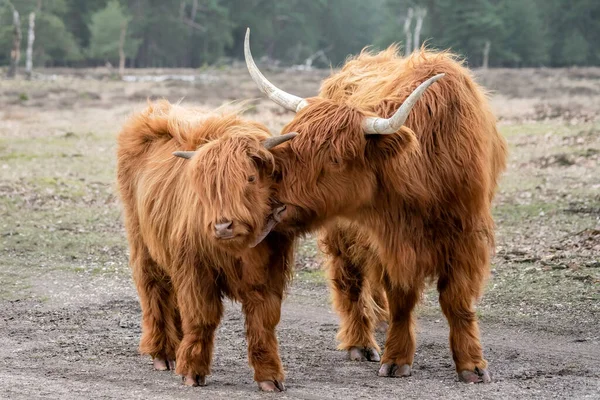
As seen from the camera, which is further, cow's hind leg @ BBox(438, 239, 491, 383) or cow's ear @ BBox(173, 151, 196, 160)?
cow's hind leg @ BBox(438, 239, 491, 383)

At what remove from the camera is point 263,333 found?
4.98 metres

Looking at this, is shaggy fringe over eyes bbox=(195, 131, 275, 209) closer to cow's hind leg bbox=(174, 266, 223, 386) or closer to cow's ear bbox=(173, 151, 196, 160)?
cow's ear bbox=(173, 151, 196, 160)

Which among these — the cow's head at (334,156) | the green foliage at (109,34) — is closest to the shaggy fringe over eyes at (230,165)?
the cow's head at (334,156)

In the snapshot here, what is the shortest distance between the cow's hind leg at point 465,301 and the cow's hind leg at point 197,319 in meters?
1.28

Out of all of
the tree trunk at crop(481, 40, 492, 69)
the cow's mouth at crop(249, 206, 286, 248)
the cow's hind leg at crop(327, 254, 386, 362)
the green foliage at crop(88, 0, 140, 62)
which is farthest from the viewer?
the tree trunk at crop(481, 40, 492, 69)

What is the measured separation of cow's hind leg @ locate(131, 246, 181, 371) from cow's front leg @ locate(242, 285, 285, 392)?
0.85m

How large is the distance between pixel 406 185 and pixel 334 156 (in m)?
0.46

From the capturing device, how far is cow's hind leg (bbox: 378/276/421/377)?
18.5 ft

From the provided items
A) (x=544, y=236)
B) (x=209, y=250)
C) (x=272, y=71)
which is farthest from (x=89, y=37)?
(x=209, y=250)

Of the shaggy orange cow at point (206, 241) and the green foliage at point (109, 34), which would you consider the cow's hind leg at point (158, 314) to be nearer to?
the shaggy orange cow at point (206, 241)

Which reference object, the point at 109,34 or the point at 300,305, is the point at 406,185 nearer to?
the point at 300,305

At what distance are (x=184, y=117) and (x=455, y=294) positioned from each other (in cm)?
187

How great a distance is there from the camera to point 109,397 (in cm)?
475

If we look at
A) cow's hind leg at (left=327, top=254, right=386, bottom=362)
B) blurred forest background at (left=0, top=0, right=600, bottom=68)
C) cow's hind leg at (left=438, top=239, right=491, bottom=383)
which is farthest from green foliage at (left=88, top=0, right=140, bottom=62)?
cow's hind leg at (left=438, top=239, right=491, bottom=383)
